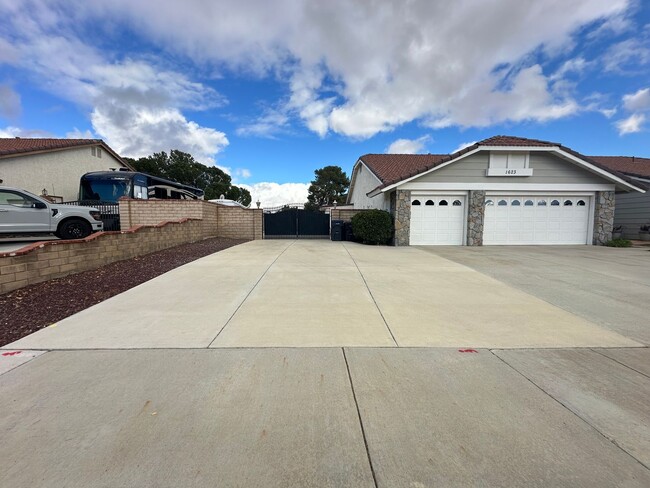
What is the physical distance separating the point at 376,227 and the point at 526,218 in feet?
23.3

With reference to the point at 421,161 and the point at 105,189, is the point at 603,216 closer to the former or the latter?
the point at 421,161

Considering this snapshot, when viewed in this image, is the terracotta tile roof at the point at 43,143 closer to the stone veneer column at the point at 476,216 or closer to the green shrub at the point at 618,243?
the stone veneer column at the point at 476,216

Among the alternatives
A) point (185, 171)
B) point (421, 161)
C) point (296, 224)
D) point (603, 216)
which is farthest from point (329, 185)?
point (603, 216)

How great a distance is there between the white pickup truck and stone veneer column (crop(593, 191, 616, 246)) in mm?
20797

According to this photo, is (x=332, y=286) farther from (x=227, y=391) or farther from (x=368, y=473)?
(x=368, y=473)

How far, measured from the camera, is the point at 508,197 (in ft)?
48.8

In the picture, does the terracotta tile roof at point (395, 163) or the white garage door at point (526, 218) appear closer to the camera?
the white garage door at point (526, 218)

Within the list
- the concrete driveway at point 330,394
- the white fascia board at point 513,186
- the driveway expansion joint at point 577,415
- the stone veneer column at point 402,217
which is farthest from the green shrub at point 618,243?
the driveway expansion joint at point 577,415

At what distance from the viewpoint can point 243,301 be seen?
548 centimetres

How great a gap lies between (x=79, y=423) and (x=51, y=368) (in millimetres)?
1200

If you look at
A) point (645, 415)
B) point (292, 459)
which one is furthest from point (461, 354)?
point (292, 459)

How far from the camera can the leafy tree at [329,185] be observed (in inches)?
2254

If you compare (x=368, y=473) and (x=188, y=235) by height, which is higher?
(x=188, y=235)

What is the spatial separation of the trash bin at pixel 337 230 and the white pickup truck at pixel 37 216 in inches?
414
